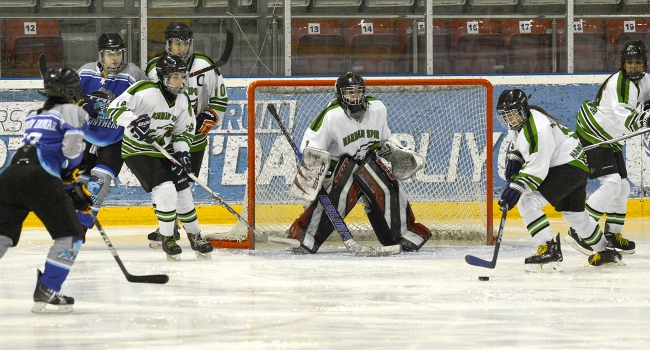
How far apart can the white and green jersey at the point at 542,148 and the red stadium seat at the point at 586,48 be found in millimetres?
2509

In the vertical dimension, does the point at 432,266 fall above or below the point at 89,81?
below

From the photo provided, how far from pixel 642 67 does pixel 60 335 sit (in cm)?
320

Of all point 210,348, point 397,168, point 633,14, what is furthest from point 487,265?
point 633,14

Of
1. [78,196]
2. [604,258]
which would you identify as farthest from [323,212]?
[78,196]

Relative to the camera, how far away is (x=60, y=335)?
10.2 feet

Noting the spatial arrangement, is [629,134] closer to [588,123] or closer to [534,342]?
[588,123]

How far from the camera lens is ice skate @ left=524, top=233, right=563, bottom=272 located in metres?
4.51

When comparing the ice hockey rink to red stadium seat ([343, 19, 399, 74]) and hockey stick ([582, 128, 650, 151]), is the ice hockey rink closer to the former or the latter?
hockey stick ([582, 128, 650, 151])

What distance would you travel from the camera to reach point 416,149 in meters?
6.36

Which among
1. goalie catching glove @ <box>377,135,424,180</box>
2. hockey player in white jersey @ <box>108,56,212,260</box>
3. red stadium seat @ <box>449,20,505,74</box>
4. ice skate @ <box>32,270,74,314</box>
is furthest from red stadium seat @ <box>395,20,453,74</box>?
ice skate @ <box>32,270,74,314</box>

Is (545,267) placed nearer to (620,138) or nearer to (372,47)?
(620,138)

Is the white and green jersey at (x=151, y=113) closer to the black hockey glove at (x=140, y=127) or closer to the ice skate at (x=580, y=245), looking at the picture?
the black hockey glove at (x=140, y=127)

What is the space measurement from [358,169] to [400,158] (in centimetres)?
24

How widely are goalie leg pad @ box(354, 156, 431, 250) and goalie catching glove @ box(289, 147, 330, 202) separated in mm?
202
